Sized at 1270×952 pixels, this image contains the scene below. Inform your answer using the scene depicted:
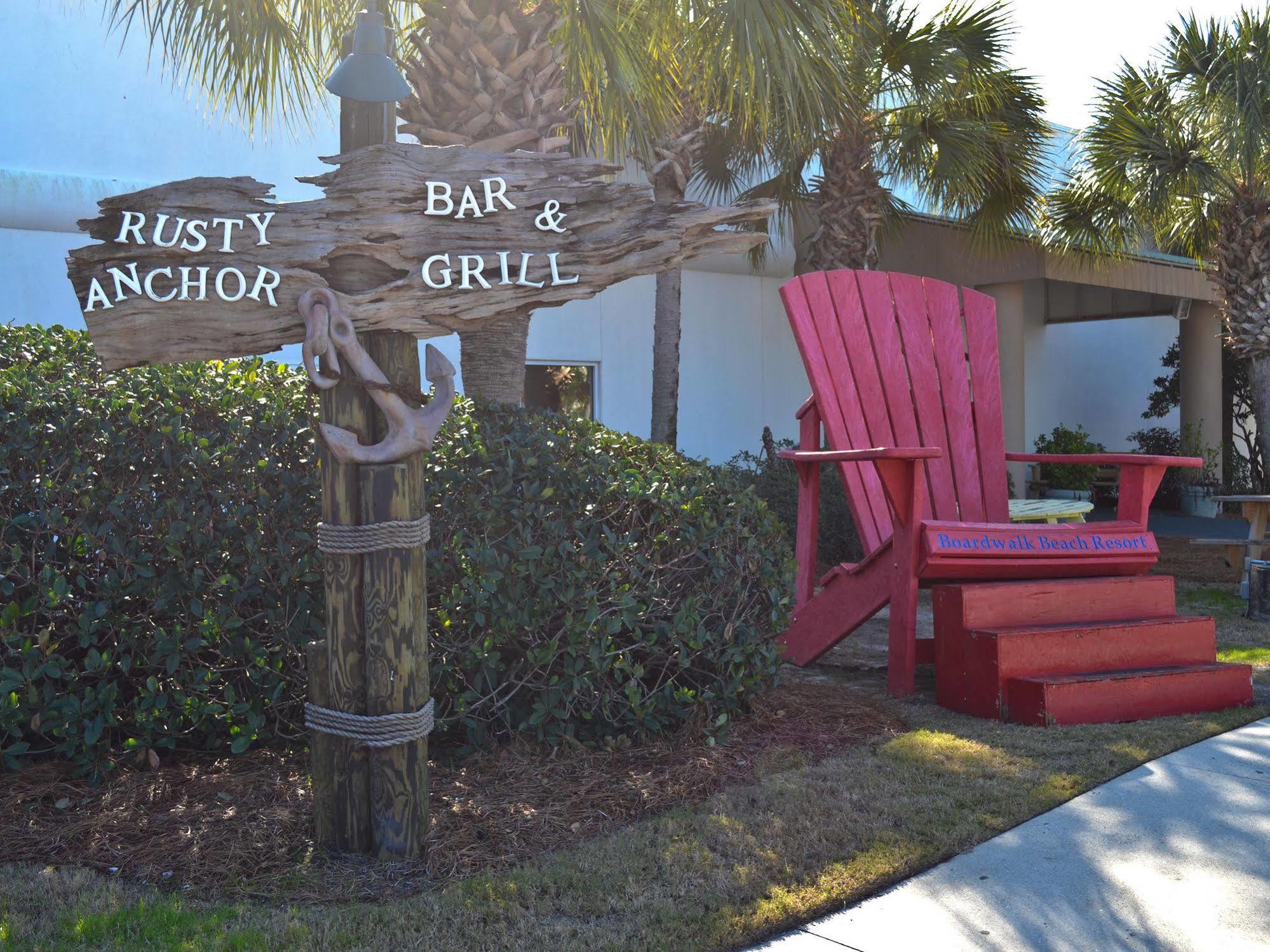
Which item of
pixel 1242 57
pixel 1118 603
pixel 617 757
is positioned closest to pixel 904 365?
pixel 1118 603

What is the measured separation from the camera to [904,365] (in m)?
5.91

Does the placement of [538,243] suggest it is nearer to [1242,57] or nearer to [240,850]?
[240,850]

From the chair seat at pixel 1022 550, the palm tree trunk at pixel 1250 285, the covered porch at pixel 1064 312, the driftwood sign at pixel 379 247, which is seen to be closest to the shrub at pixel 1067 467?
the covered porch at pixel 1064 312

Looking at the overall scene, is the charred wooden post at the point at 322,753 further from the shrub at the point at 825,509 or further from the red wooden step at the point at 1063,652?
the shrub at the point at 825,509

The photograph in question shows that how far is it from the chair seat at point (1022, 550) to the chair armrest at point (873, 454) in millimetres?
335

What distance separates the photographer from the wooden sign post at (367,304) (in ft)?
9.95

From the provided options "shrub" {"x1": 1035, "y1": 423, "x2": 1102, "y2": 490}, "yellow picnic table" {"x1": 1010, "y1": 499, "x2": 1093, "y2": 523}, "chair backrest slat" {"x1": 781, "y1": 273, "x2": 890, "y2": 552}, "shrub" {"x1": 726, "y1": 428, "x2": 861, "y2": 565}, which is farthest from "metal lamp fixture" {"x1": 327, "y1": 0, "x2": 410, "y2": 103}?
"shrub" {"x1": 1035, "y1": 423, "x2": 1102, "y2": 490}

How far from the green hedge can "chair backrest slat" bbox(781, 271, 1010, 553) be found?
1707 millimetres

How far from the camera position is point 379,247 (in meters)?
3.15

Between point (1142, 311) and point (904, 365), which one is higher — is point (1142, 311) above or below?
above

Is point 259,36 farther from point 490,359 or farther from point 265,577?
point 265,577

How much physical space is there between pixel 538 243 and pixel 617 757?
5.83 feet

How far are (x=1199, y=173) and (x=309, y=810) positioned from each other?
1103 cm

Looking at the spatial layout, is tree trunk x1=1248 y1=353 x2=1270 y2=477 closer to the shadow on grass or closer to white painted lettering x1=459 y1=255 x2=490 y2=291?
the shadow on grass
